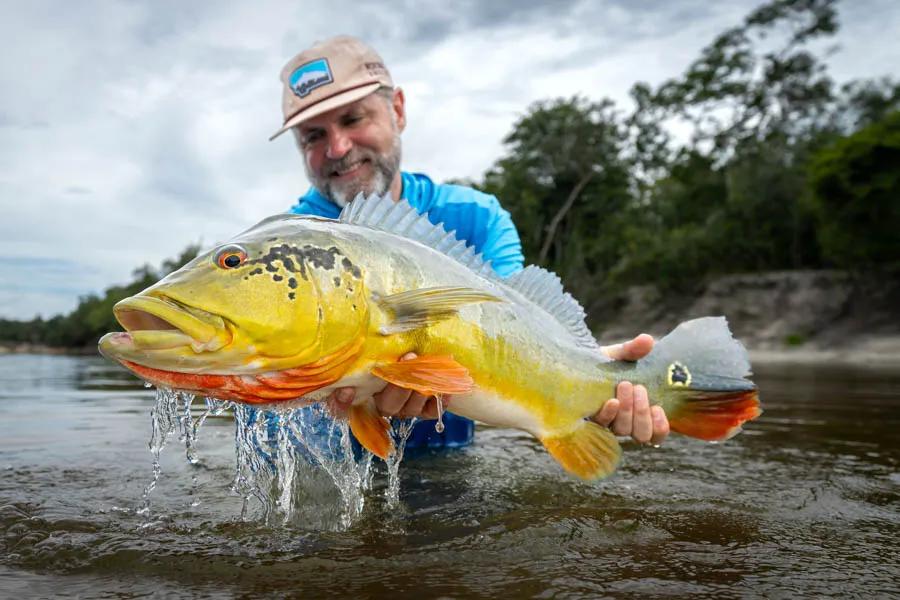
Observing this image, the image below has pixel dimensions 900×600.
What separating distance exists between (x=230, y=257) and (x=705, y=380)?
1984mm

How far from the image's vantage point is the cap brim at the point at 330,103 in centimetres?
434

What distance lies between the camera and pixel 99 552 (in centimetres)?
264

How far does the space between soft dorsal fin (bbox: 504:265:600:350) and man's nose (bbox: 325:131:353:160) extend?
6.63ft

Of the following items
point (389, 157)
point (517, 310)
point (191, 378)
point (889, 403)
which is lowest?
point (889, 403)

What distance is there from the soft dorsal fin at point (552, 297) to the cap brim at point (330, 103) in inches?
75.9

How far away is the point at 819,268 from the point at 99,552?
3224cm

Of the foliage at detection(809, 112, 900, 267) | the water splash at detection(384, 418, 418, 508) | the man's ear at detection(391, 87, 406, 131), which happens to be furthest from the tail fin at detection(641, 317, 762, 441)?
the foliage at detection(809, 112, 900, 267)

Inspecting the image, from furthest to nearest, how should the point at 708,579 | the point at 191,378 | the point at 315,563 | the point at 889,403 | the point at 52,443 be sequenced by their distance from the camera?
the point at 889,403
the point at 52,443
the point at 315,563
the point at 708,579
the point at 191,378

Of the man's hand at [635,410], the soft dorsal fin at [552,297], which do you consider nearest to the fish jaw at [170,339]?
the soft dorsal fin at [552,297]

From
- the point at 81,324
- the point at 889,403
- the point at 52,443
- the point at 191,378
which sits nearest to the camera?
the point at 191,378

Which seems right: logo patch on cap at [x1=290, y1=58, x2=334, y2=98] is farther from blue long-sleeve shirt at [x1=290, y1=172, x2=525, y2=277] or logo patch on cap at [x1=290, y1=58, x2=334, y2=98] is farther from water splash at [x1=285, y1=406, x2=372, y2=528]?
water splash at [x1=285, y1=406, x2=372, y2=528]

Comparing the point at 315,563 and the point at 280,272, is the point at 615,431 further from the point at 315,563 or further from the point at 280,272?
the point at 280,272

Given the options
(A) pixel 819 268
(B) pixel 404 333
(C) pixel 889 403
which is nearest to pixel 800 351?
(A) pixel 819 268

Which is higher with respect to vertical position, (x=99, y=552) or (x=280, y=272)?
(x=280, y=272)
